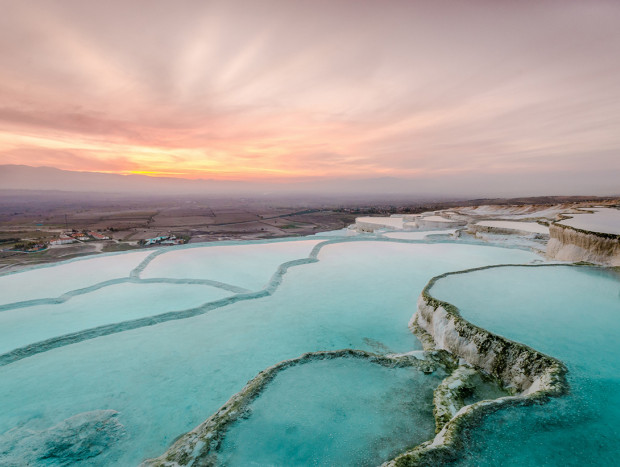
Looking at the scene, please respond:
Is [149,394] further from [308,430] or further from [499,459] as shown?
[499,459]

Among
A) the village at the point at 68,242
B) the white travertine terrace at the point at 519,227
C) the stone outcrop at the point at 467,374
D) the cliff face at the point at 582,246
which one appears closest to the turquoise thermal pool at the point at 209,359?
the stone outcrop at the point at 467,374

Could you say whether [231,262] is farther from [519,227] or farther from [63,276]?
[519,227]

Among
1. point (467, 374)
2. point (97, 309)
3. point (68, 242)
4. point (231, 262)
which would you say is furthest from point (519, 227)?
point (68, 242)

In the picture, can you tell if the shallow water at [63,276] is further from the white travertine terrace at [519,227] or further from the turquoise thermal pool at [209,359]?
the white travertine terrace at [519,227]

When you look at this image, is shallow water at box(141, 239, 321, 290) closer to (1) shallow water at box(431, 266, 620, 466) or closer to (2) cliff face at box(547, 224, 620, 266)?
(1) shallow water at box(431, 266, 620, 466)

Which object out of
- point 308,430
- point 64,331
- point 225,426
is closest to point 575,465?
point 308,430

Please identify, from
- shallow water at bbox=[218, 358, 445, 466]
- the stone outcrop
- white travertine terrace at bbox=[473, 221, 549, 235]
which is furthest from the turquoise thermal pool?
white travertine terrace at bbox=[473, 221, 549, 235]
